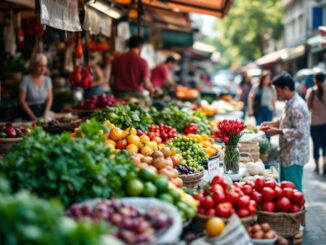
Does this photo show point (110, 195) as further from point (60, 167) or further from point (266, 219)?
point (266, 219)

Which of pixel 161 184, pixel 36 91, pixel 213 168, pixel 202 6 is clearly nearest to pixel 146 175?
pixel 161 184

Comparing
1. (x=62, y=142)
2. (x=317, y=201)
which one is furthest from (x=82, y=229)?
(x=317, y=201)

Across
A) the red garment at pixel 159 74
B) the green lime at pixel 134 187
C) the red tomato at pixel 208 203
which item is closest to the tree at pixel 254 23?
the red garment at pixel 159 74

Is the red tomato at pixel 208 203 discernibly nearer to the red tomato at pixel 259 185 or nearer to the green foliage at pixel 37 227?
the red tomato at pixel 259 185

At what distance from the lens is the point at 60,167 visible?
310cm

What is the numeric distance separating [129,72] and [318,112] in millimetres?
4172

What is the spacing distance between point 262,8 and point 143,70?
1648 inches

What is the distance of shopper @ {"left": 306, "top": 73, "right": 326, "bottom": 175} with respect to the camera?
10.1 metres

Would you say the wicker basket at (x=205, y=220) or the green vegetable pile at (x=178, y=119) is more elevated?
the green vegetable pile at (x=178, y=119)

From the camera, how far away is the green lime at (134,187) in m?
3.35

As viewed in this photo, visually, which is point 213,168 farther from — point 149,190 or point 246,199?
point 149,190

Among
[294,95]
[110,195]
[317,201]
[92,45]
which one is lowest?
[317,201]

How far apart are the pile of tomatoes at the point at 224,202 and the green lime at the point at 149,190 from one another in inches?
19.9

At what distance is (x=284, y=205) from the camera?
4125 mm
